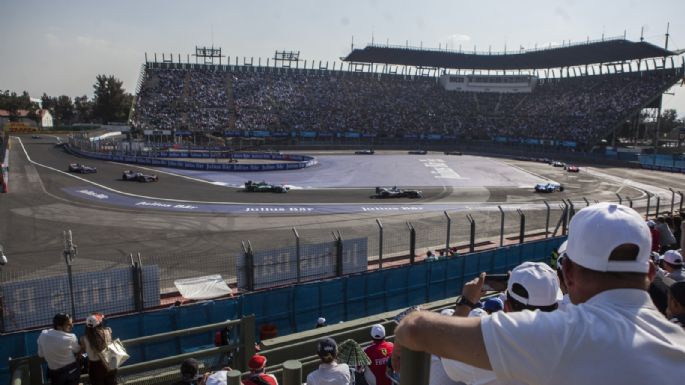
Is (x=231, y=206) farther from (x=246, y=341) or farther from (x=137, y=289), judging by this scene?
(x=246, y=341)

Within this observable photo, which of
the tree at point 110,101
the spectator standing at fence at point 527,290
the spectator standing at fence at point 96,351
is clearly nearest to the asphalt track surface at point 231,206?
the spectator standing at fence at point 96,351

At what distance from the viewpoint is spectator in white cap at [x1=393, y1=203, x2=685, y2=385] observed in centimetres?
157

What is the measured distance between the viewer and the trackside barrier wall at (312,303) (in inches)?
370

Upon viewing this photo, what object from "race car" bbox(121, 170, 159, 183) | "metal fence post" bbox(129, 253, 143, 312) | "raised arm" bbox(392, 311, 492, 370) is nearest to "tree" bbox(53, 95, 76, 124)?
"race car" bbox(121, 170, 159, 183)

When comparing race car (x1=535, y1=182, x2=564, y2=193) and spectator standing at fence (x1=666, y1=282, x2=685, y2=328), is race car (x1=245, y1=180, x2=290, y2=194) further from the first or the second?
spectator standing at fence (x1=666, y1=282, x2=685, y2=328)

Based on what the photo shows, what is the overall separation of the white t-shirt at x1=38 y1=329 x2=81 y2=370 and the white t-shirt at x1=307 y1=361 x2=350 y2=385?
390 cm

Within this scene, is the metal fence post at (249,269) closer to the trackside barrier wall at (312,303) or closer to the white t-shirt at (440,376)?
the trackside barrier wall at (312,303)

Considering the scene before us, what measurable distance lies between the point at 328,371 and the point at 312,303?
7668mm

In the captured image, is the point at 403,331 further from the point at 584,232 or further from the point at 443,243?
the point at 443,243

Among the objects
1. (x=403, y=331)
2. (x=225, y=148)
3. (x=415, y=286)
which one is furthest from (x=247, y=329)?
(x=225, y=148)

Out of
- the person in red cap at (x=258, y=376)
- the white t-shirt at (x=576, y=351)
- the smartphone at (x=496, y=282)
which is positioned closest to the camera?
the white t-shirt at (x=576, y=351)

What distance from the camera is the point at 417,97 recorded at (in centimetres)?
10194

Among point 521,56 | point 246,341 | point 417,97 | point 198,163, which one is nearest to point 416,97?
point 417,97

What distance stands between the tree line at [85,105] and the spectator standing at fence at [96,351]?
12972 centimetres
